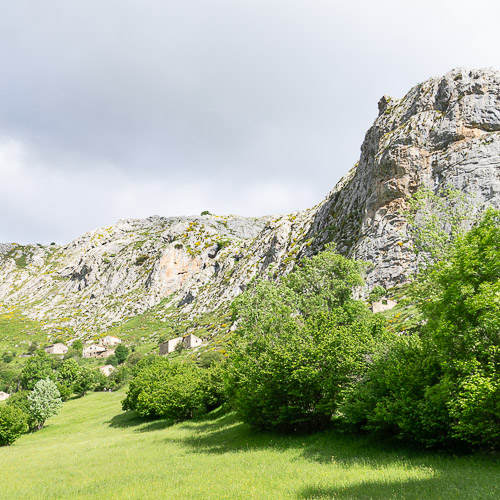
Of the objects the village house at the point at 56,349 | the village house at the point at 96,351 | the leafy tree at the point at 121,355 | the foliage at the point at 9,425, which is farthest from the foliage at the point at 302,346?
the village house at the point at 56,349

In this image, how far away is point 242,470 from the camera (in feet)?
68.3

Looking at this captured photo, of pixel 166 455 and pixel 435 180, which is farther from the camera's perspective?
pixel 435 180

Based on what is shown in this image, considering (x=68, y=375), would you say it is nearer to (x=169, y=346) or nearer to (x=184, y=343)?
(x=169, y=346)

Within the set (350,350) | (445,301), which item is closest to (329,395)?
(350,350)

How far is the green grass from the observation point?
14.5 m

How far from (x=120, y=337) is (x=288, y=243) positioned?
9778 centimetres

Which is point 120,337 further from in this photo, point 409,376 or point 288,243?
point 409,376

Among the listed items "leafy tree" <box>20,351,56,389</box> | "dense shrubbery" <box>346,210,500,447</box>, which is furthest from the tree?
"dense shrubbery" <box>346,210,500,447</box>

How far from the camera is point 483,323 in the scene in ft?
50.7

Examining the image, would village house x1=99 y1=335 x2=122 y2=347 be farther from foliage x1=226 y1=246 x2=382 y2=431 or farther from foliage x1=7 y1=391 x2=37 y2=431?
foliage x1=226 y1=246 x2=382 y2=431

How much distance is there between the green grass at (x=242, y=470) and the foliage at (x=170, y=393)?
7.86 metres

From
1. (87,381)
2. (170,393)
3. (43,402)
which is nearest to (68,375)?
(87,381)

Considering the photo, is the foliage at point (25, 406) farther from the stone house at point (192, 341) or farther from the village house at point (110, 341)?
the village house at point (110, 341)

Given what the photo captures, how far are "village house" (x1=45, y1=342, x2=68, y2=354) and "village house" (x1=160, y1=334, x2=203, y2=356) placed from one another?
208 feet
